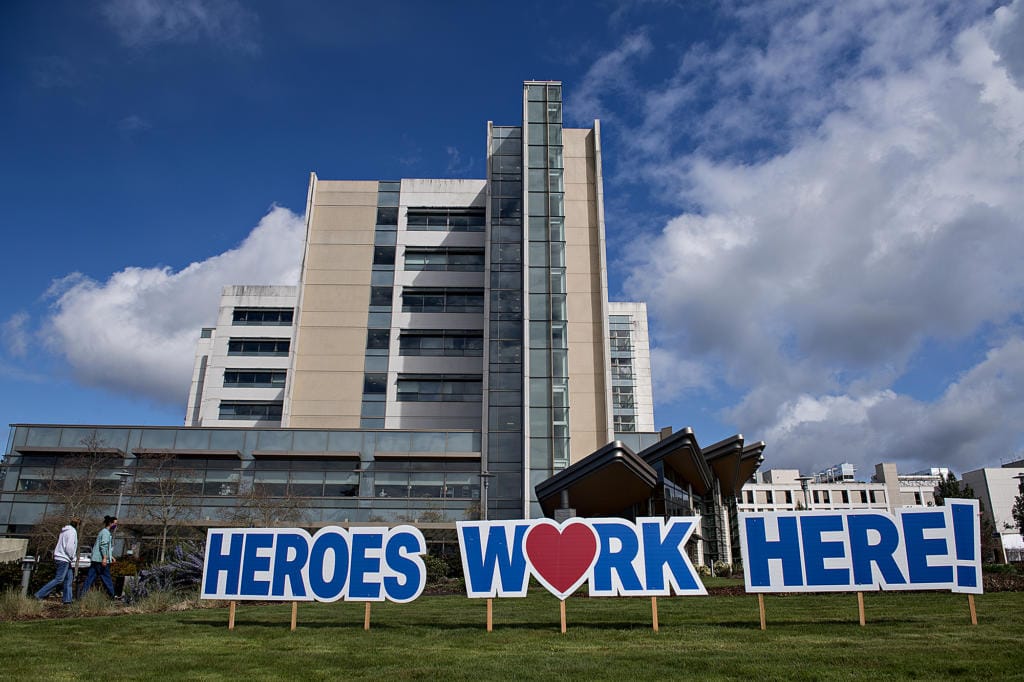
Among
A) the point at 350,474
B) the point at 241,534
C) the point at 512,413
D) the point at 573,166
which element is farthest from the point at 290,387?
the point at 241,534

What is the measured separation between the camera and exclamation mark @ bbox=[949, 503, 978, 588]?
457 inches

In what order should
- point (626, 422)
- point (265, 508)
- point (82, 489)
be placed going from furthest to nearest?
Result: point (626, 422) < point (82, 489) < point (265, 508)

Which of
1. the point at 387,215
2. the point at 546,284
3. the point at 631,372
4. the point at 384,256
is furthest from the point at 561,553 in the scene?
the point at 631,372

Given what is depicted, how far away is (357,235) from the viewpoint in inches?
2131

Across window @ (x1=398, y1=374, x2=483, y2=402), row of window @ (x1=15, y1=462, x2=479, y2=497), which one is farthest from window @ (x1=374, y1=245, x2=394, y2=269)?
row of window @ (x1=15, y1=462, x2=479, y2=497)

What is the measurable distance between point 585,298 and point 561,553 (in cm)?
3609

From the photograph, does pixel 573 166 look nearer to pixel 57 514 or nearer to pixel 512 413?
pixel 512 413

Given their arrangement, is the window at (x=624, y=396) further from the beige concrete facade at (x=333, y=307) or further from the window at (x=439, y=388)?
the beige concrete facade at (x=333, y=307)

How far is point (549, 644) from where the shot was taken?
34.1 ft

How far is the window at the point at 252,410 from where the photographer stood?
53500mm

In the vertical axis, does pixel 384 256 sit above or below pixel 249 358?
above

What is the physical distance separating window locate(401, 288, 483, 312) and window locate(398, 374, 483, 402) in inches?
206

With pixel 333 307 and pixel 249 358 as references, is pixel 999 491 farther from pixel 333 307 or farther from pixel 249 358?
pixel 249 358

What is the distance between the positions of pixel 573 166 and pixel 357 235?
56.6 feet
